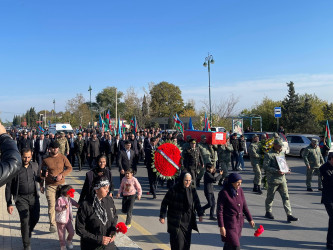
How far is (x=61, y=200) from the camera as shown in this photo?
5.73m

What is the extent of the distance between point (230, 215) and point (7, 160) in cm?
353

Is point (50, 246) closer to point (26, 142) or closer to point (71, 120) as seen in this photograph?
point (26, 142)

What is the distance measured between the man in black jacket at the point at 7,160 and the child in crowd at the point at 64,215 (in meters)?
3.57

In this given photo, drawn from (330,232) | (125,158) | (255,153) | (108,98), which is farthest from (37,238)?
(108,98)

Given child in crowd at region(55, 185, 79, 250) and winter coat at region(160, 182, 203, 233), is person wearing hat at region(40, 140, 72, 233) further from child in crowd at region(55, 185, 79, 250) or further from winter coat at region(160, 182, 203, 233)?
winter coat at region(160, 182, 203, 233)

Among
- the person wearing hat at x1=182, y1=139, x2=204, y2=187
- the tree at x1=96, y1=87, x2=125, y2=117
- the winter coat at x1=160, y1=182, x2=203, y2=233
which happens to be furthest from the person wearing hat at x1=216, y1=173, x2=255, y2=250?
the tree at x1=96, y1=87, x2=125, y2=117

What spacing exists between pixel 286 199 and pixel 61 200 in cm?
497

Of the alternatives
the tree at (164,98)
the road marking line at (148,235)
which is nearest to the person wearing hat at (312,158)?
the road marking line at (148,235)

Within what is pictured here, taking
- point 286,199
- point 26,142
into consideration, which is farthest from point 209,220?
point 26,142

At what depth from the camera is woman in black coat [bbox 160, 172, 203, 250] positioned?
4.75 meters

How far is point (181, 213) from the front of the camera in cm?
482

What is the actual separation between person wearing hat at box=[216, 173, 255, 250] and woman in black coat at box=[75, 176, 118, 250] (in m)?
1.66

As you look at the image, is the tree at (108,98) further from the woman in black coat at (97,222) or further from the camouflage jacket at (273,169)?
the woman in black coat at (97,222)

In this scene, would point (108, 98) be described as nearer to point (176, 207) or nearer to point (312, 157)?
point (312, 157)
